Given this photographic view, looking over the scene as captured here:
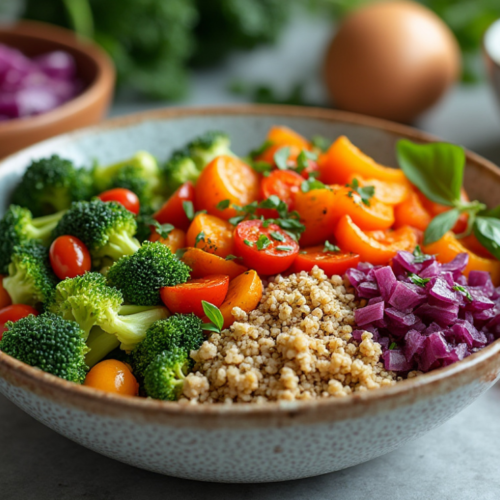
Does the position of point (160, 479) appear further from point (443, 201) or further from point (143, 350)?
point (443, 201)

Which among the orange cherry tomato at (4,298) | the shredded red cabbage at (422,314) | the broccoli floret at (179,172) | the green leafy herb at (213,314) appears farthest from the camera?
the broccoli floret at (179,172)

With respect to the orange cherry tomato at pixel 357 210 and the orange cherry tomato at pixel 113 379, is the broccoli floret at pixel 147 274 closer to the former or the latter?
the orange cherry tomato at pixel 113 379

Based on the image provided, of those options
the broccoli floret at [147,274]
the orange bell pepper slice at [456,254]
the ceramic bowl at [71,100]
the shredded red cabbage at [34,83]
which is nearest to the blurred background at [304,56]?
the ceramic bowl at [71,100]

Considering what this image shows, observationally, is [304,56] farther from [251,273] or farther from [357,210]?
[251,273]

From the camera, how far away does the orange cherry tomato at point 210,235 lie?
2377 mm

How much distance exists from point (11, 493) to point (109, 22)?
3.82 metres

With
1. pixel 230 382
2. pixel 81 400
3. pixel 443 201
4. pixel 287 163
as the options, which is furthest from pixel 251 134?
pixel 81 400

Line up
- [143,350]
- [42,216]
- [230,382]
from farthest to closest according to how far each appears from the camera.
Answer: [42,216]
[143,350]
[230,382]

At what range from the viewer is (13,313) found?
2.30m

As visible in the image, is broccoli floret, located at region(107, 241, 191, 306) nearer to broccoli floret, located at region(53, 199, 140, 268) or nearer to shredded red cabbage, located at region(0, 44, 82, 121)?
broccoli floret, located at region(53, 199, 140, 268)

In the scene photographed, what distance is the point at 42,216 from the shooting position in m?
2.92

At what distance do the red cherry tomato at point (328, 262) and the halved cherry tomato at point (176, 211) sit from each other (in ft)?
1.77

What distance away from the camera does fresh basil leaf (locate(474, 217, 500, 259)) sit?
2.48m

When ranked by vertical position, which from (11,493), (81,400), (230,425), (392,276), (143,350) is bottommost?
(11,493)
